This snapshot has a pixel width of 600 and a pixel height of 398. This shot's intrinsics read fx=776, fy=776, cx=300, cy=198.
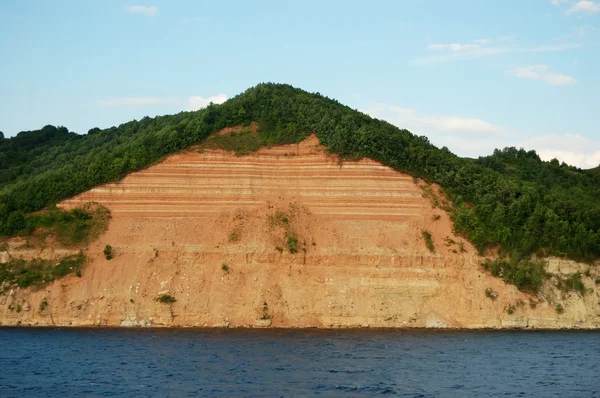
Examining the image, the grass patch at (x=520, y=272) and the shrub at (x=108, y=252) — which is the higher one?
the shrub at (x=108, y=252)

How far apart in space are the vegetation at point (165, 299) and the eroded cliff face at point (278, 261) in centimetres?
22

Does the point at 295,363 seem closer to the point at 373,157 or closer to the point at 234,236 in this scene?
the point at 234,236

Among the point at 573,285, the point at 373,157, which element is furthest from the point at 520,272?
the point at 373,157

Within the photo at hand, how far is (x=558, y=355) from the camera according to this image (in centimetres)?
4009

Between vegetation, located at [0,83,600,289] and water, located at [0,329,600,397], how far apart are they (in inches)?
291

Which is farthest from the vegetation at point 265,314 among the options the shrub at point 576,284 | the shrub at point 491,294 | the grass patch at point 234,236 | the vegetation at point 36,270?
the shrub at point 576,284

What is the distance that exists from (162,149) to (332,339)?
1968 centimetres

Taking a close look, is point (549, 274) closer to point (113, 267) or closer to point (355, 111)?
point (355, 111)

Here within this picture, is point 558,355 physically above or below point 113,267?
below

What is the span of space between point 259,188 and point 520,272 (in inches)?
713

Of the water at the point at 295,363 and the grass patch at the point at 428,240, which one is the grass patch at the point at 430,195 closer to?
the grass patch at the point at 428,240

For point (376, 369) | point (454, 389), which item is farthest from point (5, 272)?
point (454, 389)

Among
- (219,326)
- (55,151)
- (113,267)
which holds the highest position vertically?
(55,151)

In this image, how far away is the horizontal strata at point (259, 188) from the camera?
2048 inches
